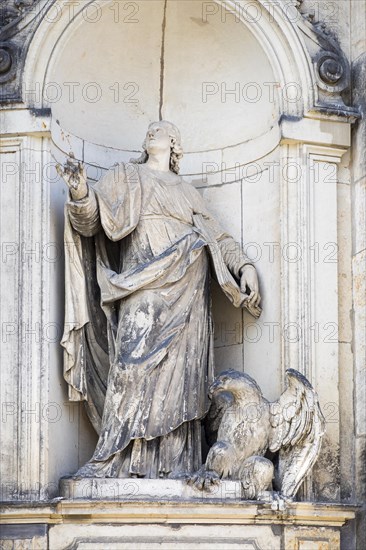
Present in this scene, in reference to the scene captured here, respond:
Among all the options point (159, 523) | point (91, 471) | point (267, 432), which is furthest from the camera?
point (267, 432)

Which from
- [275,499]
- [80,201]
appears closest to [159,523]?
[275,499]

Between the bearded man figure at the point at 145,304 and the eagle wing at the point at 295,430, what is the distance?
21.1 inches

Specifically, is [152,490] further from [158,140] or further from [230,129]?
[230,129]

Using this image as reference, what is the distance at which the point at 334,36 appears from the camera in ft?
45.4

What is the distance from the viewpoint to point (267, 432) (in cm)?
1291

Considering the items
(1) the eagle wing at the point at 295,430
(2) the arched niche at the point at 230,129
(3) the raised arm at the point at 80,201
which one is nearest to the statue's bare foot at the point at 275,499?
(1) the eagle wing at the point at 295,430

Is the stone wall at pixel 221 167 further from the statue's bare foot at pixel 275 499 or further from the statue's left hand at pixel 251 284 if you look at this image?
the statue's bare foot at pixel 275 499

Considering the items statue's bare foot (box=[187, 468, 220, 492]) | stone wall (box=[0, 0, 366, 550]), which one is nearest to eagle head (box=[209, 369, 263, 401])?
stone wall (box=[0, 0, 366, 550])

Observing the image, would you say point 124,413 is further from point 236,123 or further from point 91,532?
point 236,123

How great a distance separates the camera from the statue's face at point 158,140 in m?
13.5

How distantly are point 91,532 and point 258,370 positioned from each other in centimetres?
182

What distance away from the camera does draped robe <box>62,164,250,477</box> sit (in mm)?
12859

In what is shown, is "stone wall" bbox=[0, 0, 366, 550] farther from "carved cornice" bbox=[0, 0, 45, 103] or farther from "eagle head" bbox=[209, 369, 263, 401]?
"eagle head" bbox=[209, 369, 263, 401]

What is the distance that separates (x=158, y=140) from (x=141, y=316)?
1.31 m
